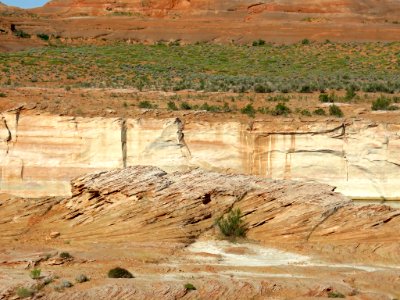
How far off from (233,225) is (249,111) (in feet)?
18.4

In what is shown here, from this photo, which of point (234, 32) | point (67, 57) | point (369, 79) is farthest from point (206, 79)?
point (234, 32)

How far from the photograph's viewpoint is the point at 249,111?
84.1 ft

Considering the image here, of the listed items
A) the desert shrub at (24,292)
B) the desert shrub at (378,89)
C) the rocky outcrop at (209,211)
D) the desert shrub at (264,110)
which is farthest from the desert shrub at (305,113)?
the desert shrub at (24,292)

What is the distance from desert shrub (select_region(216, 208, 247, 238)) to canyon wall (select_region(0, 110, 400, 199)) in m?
2.39

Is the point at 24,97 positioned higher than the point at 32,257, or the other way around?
the point at 24,97

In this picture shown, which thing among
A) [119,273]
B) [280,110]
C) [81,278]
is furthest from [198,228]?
[280,110]

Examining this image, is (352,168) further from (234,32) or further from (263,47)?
(234,32)

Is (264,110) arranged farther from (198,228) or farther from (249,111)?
(198,228)

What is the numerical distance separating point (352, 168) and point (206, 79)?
53.2 feet

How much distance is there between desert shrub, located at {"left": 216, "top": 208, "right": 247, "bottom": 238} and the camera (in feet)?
69.0

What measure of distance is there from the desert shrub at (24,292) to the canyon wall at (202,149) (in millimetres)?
7393

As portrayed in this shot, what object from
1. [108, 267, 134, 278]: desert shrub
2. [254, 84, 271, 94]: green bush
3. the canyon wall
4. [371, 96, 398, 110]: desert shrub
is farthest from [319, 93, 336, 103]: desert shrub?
[108, 267, 134, 278]: desert shrub

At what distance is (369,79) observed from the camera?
4066 centimetres

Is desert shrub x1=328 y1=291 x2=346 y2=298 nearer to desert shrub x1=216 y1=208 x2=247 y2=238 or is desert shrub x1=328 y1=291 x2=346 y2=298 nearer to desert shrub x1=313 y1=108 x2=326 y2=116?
desert shrub x1=216 y1=208 x2=247 y2=238
